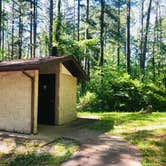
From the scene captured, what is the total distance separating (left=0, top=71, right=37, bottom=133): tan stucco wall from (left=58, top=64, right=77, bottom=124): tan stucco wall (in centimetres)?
226

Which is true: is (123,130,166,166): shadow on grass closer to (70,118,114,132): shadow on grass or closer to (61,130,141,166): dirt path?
(61,130,141,166): dirt path

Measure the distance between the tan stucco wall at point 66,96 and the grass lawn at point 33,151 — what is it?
141 inches

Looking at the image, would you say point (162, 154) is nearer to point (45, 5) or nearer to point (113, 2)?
point (113, 2)

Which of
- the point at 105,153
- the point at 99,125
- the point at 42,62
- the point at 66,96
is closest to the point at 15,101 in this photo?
the point at 42,62

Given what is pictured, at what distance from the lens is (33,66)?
30.9ft

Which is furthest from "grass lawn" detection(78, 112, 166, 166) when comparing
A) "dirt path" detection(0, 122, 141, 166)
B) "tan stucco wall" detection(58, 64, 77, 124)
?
"tan stucco wall" detection(58, 64, 77, 124)

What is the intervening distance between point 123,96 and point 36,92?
8613mm

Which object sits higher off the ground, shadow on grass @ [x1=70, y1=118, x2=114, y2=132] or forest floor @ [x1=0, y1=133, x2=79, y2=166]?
shadow on grass @ [x1=70, y1=118, x2=114, y2=132]

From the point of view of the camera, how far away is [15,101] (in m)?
10.6

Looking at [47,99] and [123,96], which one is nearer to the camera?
[47,99]

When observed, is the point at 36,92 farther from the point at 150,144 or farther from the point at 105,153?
the point at 150,144

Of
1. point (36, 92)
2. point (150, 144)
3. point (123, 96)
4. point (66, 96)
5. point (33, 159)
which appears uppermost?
point (36, 92)

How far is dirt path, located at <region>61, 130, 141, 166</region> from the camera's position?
6.61m

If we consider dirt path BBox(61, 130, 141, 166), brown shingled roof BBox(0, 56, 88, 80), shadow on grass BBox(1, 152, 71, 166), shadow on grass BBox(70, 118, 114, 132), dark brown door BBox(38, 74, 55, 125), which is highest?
brown shingled roof BBox(0, 56, 88, 80)
